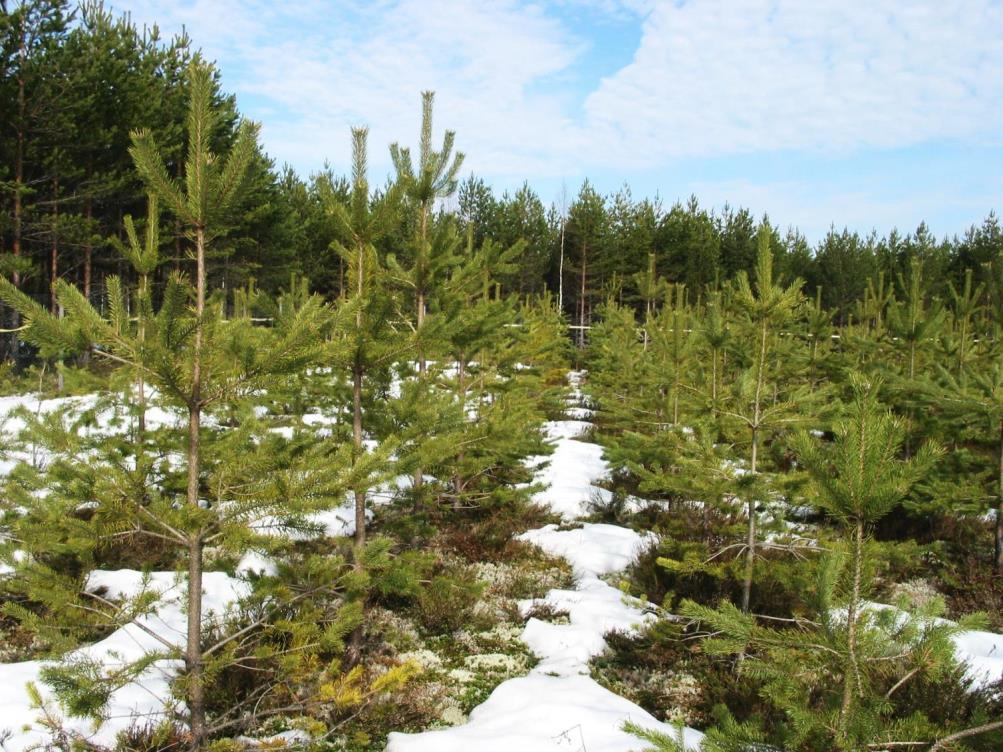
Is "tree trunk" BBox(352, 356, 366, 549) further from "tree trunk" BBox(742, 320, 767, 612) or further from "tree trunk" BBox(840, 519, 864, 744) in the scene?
"tree trunk" BBox(840, 519, 864, 744)

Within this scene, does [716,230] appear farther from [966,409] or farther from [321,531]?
[321,531]

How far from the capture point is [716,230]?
37719 millimetres

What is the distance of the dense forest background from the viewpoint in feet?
51.5

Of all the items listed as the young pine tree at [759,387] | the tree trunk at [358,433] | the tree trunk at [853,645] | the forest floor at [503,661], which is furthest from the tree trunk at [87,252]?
the tree trunk at [853,645]

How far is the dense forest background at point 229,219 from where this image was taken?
618 inches

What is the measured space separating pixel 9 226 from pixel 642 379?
49.7ft

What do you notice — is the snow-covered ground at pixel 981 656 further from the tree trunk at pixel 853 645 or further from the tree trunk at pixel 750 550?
the tree trunk at pixel 853 645

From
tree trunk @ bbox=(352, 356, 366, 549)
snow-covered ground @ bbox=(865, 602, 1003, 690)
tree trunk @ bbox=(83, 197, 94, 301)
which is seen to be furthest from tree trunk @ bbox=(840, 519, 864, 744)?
tree trunk @ bbox=(83, 197, 94, 301)

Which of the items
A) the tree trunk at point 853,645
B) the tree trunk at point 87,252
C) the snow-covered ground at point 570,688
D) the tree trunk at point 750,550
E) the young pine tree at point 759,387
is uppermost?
the tree trunk at point 87,252

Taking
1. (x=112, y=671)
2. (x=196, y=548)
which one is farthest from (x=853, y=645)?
(x=112, y=671)

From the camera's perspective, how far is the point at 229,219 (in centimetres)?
368

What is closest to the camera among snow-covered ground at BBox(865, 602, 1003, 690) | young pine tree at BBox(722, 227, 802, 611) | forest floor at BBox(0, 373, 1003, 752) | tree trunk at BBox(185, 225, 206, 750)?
tree trunk at BBox(185, 225, 206, 750)

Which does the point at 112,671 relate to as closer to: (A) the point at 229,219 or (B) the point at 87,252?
(A) the point at 229,219

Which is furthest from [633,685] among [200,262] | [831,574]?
[200,262]
